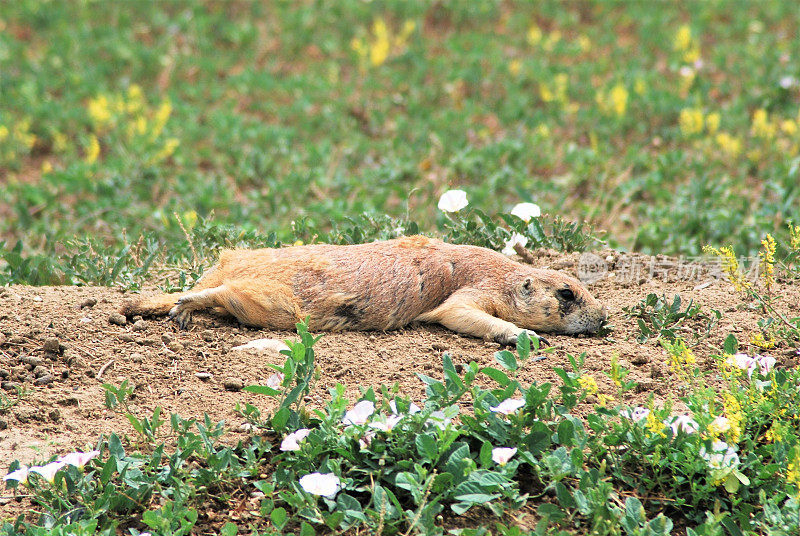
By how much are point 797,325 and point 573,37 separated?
9.13 m

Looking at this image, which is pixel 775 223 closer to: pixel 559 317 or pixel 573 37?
pixel 559 317

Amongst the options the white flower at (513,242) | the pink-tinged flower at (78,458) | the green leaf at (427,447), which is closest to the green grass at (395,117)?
the white flower at (513,242)

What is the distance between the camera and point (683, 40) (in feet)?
36.3

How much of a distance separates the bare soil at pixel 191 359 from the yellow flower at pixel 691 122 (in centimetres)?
465

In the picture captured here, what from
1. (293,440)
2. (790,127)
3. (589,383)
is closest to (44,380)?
(293,440)

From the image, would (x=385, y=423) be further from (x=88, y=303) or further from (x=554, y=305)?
(x=88, y=303)

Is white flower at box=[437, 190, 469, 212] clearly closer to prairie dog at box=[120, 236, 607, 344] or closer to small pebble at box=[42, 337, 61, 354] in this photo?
prairie dog at box=[120, 236, 607, 344]

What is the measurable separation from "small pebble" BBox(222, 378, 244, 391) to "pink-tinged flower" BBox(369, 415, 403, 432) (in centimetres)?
93

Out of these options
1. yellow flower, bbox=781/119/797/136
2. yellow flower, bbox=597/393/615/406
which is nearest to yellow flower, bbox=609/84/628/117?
yellow flower, bbox=781/119/797/136

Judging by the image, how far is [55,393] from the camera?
3828mm

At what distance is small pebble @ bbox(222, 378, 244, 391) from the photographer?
12.8ft

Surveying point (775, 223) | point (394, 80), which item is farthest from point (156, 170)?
point (775, 223)

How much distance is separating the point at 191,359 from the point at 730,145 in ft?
21.4

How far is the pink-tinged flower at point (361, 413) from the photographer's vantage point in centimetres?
327
